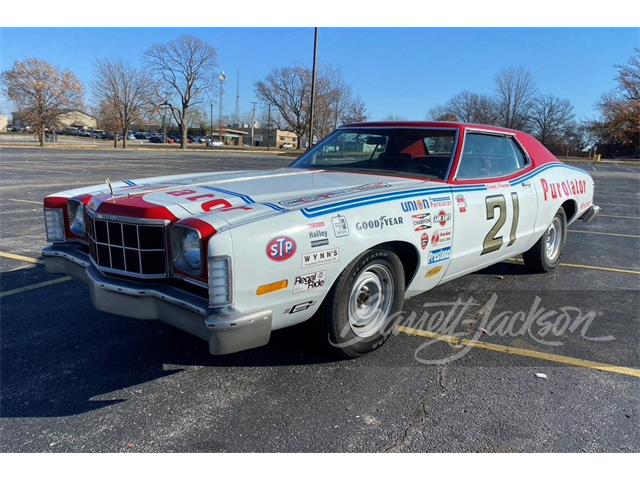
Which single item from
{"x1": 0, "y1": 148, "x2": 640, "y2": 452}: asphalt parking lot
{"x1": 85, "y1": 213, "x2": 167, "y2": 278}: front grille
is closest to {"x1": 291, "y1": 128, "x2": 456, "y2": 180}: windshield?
{"x1": 0, "y1": 148, "x2": 640, "y2": 452}: asphalt parking lot

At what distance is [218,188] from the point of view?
3340mm

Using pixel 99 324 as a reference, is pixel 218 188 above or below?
above

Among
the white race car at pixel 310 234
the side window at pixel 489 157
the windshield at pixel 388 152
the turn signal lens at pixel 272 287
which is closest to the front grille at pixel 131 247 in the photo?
the white race car at pixel 310 234

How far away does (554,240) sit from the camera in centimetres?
561

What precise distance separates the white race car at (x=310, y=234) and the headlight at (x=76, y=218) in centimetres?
1

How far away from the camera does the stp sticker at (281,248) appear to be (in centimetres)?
249

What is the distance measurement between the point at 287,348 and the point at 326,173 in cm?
160

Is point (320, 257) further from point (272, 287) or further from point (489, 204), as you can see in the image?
point (489, 204)

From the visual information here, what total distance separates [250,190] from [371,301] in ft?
3.77

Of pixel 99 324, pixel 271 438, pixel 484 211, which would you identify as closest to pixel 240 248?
pixel 271 438

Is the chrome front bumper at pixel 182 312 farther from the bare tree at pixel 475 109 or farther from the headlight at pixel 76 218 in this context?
the bare tree at pixel 475 109

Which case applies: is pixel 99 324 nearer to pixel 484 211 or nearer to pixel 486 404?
pixel 486 404

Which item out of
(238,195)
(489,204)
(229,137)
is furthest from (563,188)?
(229,137)

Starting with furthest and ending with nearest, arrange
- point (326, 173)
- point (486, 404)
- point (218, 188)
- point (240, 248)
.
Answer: point (326, 173) < point (218, 188) < point (486, 404) < point (240, 248)
